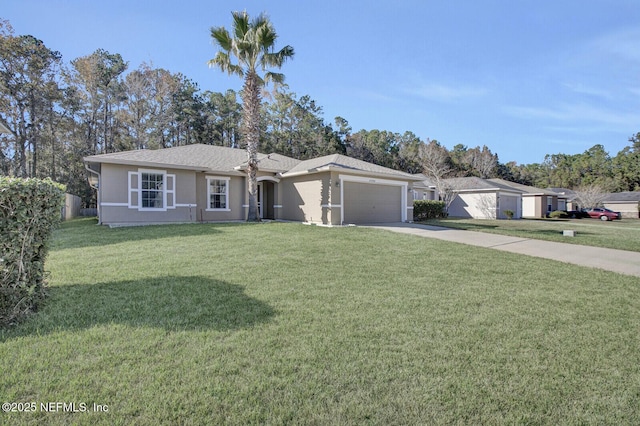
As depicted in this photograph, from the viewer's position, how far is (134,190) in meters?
13.5

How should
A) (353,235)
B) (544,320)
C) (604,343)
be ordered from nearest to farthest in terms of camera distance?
(604,343) < (544,320) < (353,235)

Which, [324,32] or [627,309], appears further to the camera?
[324,32]

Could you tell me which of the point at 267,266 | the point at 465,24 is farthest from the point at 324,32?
the point at 267,266

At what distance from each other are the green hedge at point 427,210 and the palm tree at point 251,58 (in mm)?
10918

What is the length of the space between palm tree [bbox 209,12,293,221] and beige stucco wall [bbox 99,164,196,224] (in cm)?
316

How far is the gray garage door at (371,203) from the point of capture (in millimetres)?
14758

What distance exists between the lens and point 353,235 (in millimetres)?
10180

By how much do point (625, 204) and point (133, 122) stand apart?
5753 centimetres

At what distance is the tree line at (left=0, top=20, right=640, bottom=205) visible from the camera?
23812 mm

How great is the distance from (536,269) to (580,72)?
37.6 ft

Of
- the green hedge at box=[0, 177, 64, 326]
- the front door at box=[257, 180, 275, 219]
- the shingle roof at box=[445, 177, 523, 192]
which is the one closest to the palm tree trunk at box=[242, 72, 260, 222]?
the front door at box=[257, 180, 275, 219]

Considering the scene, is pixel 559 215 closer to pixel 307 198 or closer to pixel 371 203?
pixel 371 203

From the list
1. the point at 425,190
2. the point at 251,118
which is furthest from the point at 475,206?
the point at 251,118

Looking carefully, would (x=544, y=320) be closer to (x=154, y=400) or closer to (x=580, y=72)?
(x=154, y=400)
